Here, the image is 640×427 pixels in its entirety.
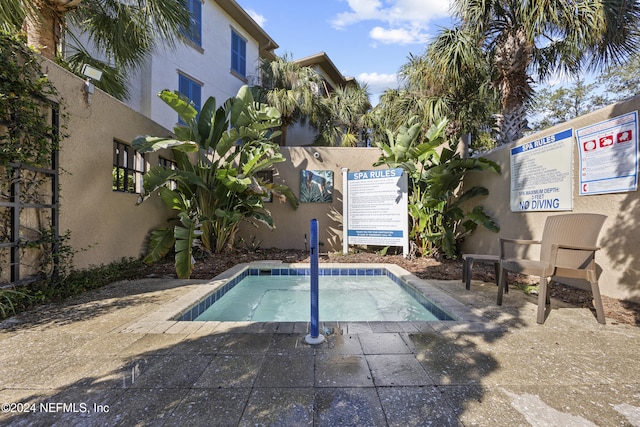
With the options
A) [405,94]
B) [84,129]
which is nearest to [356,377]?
[84,129]

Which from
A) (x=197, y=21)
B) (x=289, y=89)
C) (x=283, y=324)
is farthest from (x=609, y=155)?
(x=197, y=21)

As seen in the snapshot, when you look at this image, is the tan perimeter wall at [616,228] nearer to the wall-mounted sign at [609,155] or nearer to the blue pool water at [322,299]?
the wall-mounted sign at [609,155]

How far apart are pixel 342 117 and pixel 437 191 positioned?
9.01 m

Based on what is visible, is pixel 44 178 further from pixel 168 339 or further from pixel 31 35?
pixel 168 339

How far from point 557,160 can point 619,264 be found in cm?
166

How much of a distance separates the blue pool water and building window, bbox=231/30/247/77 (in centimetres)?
1068

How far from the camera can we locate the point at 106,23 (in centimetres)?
568

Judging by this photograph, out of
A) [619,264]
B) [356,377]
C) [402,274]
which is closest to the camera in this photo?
[356,377]

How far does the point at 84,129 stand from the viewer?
15.2 ft

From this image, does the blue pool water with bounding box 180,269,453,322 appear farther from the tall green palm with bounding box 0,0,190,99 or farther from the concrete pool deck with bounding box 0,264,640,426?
the tall green palm with bounding box 0,0,190,99

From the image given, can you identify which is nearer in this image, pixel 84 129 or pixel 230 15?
pixel 84 129

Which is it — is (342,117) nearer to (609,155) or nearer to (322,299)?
(322,299)

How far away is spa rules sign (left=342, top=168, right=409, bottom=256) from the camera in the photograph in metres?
6.82

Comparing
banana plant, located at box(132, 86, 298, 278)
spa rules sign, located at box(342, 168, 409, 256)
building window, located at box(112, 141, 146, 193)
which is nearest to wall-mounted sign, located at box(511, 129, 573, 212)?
spa rules sign, located at box(342, 168, 409, 256)
